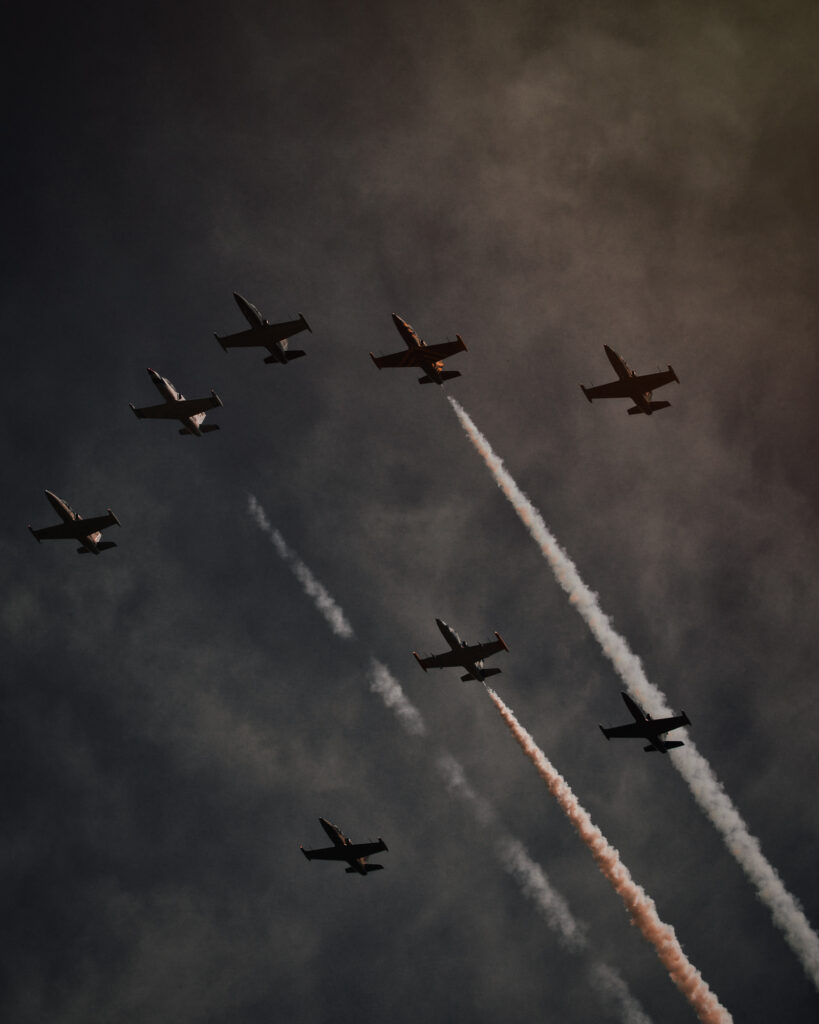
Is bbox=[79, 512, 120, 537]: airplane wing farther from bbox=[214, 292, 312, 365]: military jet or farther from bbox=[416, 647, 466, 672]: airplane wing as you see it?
bbox=[416, 647, 466, 672]: airplane wing

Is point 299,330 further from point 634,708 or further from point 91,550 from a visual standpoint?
point 634,708

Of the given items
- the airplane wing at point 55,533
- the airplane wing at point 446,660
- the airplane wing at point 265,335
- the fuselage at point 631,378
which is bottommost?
the airplane wing at point 55,533

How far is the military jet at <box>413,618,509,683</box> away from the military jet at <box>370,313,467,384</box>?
28202 millimetres

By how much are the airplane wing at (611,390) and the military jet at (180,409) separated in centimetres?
4581

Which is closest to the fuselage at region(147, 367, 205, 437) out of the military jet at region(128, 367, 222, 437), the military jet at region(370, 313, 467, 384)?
the military jet at region(128, 367, 222, 437)

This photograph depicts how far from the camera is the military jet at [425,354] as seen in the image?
86.6 meters

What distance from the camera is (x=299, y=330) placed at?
85375mm

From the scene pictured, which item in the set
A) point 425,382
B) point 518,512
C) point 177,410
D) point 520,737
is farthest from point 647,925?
point 177,410

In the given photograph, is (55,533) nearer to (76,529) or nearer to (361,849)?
(76,529)

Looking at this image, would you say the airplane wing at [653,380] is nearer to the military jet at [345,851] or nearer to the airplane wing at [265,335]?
the airplane wing at [265,335]

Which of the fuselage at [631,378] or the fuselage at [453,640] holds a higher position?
the fuselage at [631,378]

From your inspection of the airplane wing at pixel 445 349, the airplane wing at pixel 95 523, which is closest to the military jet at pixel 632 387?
the airplane wing at pixel 445 349

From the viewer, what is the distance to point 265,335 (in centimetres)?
8619

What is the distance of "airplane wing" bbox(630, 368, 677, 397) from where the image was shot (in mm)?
93750
